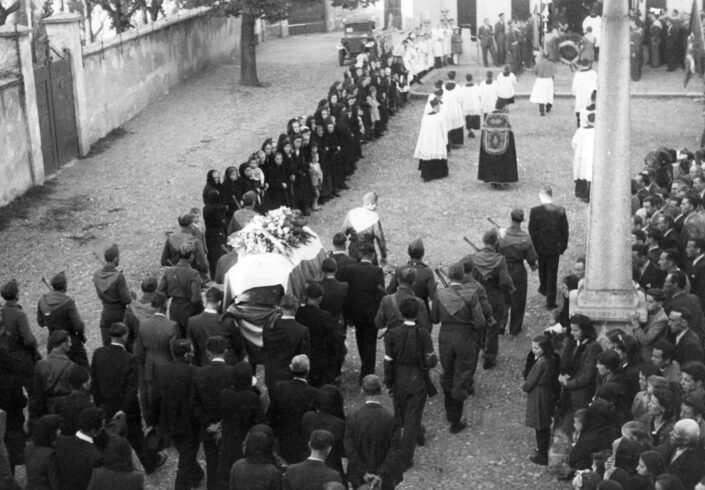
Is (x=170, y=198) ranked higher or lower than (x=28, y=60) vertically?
lower

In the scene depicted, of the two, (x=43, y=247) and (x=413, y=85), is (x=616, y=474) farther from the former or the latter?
(x=413, y=85)

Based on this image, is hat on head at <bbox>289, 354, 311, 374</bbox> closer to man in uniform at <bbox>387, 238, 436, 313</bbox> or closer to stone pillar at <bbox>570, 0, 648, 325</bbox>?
man in uniform at <bbox>387, 238, 436, 313</bbox>

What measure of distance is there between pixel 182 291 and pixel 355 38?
77.7 ft

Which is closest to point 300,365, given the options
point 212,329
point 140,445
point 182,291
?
point 212,329

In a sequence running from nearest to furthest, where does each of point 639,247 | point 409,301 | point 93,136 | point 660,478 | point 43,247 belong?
point 660,478 < point 409,301 < point 639,247 < point 43,247 < point 93,136

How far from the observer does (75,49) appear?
2344cm

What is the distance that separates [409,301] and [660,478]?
345 cm

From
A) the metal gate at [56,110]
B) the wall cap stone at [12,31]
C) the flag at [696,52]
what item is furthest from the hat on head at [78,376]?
the flag at [696,52]

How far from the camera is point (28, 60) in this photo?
21.1m

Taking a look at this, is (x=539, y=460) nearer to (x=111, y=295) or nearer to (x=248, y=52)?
(x=111, y=295)

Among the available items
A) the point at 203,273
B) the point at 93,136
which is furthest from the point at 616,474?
the point at 93,136

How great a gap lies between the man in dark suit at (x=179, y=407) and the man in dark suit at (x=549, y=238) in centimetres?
609

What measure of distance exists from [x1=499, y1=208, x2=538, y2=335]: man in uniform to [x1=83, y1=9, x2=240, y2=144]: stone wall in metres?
12.2

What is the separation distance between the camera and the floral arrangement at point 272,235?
13523mm
